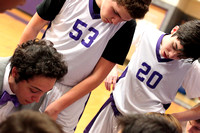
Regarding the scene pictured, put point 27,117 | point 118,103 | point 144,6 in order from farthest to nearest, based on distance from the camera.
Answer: point 118,103 < point 144,6 < point 27,117

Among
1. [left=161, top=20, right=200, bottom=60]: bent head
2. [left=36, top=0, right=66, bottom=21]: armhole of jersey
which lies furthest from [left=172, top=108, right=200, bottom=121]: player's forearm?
[left=36, top=0, right=66, bottom=21]: armhole of jersey

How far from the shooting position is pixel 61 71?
1497 millimetres

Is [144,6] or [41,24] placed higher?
[144,6]

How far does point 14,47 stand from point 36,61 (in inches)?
109

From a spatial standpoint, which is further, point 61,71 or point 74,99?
point 74,99

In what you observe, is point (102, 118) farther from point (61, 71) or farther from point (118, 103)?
point (61, 71)

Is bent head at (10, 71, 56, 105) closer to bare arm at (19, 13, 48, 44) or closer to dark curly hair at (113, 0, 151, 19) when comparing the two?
bare arm at (19, 13, 48, 44)

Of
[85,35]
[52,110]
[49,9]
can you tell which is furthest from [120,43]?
[52,110]

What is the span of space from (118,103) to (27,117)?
1145 mm

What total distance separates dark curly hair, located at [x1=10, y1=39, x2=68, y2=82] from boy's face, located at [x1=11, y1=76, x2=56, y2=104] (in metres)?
0.03

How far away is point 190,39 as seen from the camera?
160 cm

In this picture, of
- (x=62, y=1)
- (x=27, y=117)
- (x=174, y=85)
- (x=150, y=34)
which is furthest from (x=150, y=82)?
(x=27, y=117)

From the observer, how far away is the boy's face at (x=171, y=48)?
64.5 inches

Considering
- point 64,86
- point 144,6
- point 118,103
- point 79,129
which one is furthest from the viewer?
point 79,129
